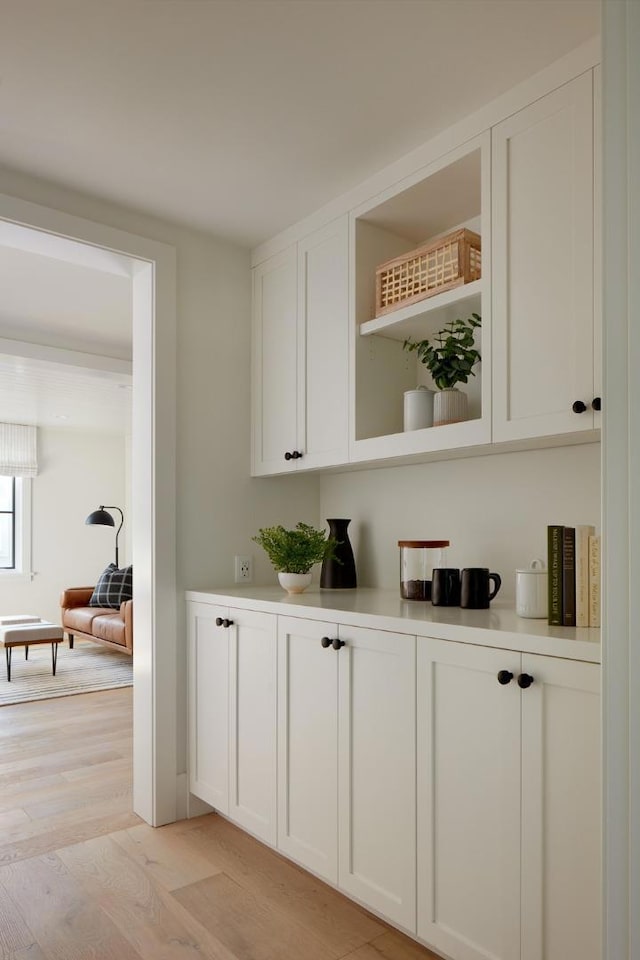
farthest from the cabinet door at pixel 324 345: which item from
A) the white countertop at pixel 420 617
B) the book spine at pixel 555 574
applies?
the book spine at pixel 555 574

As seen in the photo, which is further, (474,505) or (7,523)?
(7,523)

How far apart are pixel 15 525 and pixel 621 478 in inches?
319

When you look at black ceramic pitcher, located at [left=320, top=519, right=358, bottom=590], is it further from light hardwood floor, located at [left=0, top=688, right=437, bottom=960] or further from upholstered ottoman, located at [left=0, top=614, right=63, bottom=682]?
upholstered ottoman, located at [left=0, top=614, right=63, bottom=682]

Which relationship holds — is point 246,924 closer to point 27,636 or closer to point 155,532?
point 155,532

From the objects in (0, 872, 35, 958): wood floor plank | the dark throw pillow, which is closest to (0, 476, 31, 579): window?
the dark throw pillow

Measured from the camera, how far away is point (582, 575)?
167cm

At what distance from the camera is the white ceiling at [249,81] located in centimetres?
169

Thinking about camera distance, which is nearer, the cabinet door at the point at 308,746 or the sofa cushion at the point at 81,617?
the cabinet door at the point at 308,746

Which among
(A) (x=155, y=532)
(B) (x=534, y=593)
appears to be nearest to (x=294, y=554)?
(A) (x=155, y=532)

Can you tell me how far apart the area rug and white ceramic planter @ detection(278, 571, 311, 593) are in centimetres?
315

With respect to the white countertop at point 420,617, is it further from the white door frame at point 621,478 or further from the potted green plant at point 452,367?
the potted green plant at point 452,367

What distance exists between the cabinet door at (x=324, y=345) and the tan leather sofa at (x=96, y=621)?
3.58 m

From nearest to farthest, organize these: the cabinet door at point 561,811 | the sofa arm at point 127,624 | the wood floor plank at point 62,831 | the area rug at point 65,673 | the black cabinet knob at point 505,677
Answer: the cabinet door at point 561,811 < the black cabinet knob at point 505,677 < the wood floor plank at point 62,831 < the area rug at point 65,673 < the sofa arm at point 127,624

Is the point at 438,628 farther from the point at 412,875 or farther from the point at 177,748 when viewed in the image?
the point at 177,748
